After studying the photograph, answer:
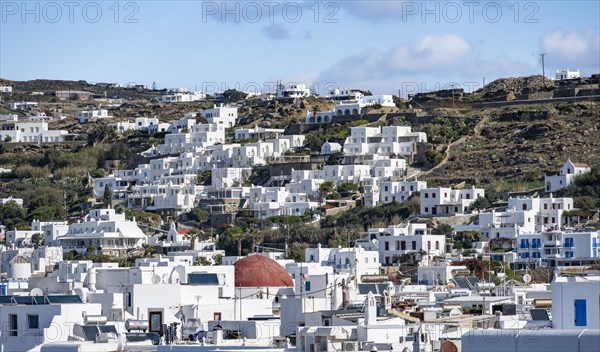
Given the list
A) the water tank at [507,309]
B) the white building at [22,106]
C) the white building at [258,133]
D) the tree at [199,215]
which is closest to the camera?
the water tank at [507,309]

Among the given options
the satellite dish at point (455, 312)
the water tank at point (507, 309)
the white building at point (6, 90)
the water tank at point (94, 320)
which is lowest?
the satellite dish at point (455, 312)

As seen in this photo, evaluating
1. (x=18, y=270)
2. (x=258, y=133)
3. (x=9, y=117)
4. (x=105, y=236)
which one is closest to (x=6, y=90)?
(x=9, y=117)

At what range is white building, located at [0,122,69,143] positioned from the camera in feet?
403

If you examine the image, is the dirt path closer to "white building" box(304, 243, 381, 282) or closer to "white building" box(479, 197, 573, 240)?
"white building" box(479, 197, 573, 240)

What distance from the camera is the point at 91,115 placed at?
13288 centimetres

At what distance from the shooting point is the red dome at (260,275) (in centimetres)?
4591

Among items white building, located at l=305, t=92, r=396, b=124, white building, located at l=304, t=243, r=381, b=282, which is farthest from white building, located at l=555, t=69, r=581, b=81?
white building, located at l=304, t=243, r=381, b=282

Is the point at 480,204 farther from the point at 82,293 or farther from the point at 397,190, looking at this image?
the point at 82,293

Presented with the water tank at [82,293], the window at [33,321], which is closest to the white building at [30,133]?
the water tank at [82,293]

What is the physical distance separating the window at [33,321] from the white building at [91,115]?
101 m

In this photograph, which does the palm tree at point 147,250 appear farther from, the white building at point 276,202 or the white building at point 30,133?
the white building at point 30,133

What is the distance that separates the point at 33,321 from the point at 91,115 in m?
103

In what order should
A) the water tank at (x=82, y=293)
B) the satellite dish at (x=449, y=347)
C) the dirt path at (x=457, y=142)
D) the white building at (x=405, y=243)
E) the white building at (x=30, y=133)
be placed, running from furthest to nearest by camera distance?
the white building at (x=30, y=133), the dirt path at (x=457, y=142), the white building at (x=405, y=243), the water tank at (x=82, y=293), the satellite dish at (x=449, y=347)

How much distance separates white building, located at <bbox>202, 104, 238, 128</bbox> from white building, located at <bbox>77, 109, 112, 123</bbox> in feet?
40.2
